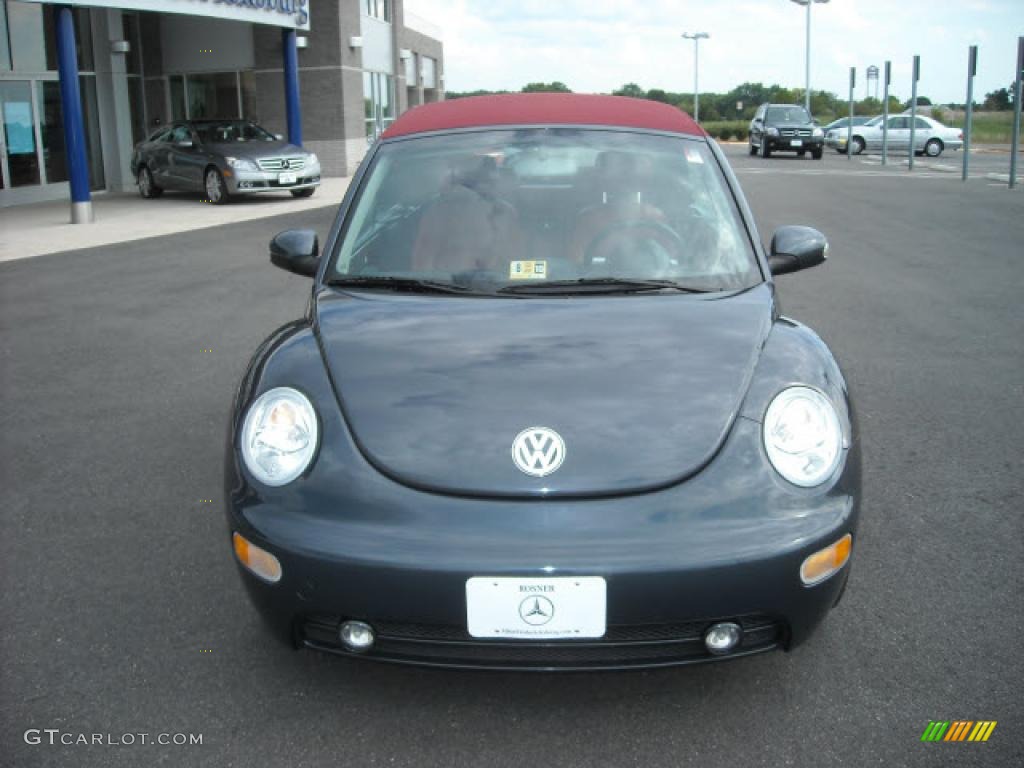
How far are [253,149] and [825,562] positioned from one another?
1840cm

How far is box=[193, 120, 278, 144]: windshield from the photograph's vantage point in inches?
768

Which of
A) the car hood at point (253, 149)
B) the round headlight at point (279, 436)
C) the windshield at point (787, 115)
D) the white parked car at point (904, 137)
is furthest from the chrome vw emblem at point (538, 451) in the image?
the white parked car at point (904, 137)

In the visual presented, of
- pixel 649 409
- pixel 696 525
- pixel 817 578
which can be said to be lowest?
pixel 817 578

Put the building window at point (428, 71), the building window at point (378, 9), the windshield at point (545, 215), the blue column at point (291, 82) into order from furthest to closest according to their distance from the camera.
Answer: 1. the building window at point (428, 71)
2. the building window at point (378, 9)
3. the blue column at point (291, 82)
4. the windshield at point (545, 215)

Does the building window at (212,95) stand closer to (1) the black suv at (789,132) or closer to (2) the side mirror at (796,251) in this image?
(1) the black suv at (789,132)

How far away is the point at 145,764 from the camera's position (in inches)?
92.4

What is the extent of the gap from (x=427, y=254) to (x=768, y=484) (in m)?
1.45

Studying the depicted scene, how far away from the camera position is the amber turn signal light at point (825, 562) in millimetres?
2322

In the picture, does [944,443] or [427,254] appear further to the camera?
[944,443]

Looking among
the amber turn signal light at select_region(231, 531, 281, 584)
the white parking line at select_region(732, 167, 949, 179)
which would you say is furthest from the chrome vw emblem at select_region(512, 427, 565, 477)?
the white parking line at select_region(732, 167, 949, 179)

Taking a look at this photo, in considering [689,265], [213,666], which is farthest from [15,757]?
[689,265]

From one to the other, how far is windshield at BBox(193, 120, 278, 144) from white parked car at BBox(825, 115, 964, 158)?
23.1 meters

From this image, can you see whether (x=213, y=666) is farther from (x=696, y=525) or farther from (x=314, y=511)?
(x=696, y=525)

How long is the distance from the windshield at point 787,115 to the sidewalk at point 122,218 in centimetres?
1738
